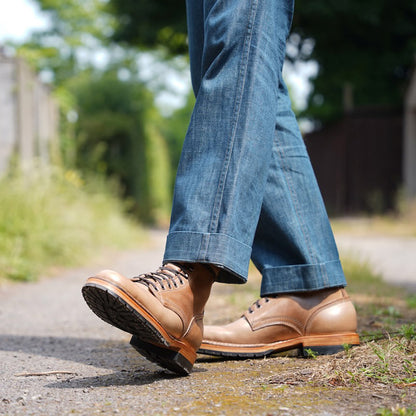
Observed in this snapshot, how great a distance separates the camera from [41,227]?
15.1 ft

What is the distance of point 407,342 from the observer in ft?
4.83

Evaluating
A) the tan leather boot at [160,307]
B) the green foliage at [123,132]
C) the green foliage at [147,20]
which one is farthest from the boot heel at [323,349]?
the green foliage at [147,20]

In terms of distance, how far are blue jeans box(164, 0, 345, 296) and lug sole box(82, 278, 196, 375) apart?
19cm

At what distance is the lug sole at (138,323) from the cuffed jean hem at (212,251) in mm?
182

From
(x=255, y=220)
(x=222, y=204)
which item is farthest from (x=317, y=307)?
(x=222, y=204)

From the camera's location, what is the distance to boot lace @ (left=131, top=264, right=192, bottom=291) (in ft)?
4.54

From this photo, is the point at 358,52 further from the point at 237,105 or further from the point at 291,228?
the point at 237,105

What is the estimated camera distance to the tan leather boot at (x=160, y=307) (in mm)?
1276

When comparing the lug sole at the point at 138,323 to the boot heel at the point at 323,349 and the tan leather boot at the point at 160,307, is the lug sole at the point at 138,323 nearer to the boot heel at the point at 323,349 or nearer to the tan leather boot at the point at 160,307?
the tan leather boot at the point at 160,307

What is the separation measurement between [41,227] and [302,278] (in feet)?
11.0

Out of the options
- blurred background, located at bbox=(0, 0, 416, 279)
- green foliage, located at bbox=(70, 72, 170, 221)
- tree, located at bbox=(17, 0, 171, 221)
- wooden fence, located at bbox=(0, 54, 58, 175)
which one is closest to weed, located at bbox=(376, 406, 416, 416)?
wooden fence, located at bbox=(0, 54, 58, 175)

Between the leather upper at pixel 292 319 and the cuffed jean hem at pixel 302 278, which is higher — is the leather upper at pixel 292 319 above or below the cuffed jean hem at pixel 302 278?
below

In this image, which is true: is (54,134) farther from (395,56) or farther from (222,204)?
(395,56)

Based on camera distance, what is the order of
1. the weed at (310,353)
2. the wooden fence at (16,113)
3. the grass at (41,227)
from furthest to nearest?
the wooden fence at (16,113)
the grass at (41,227)
the weed at (310,353)
